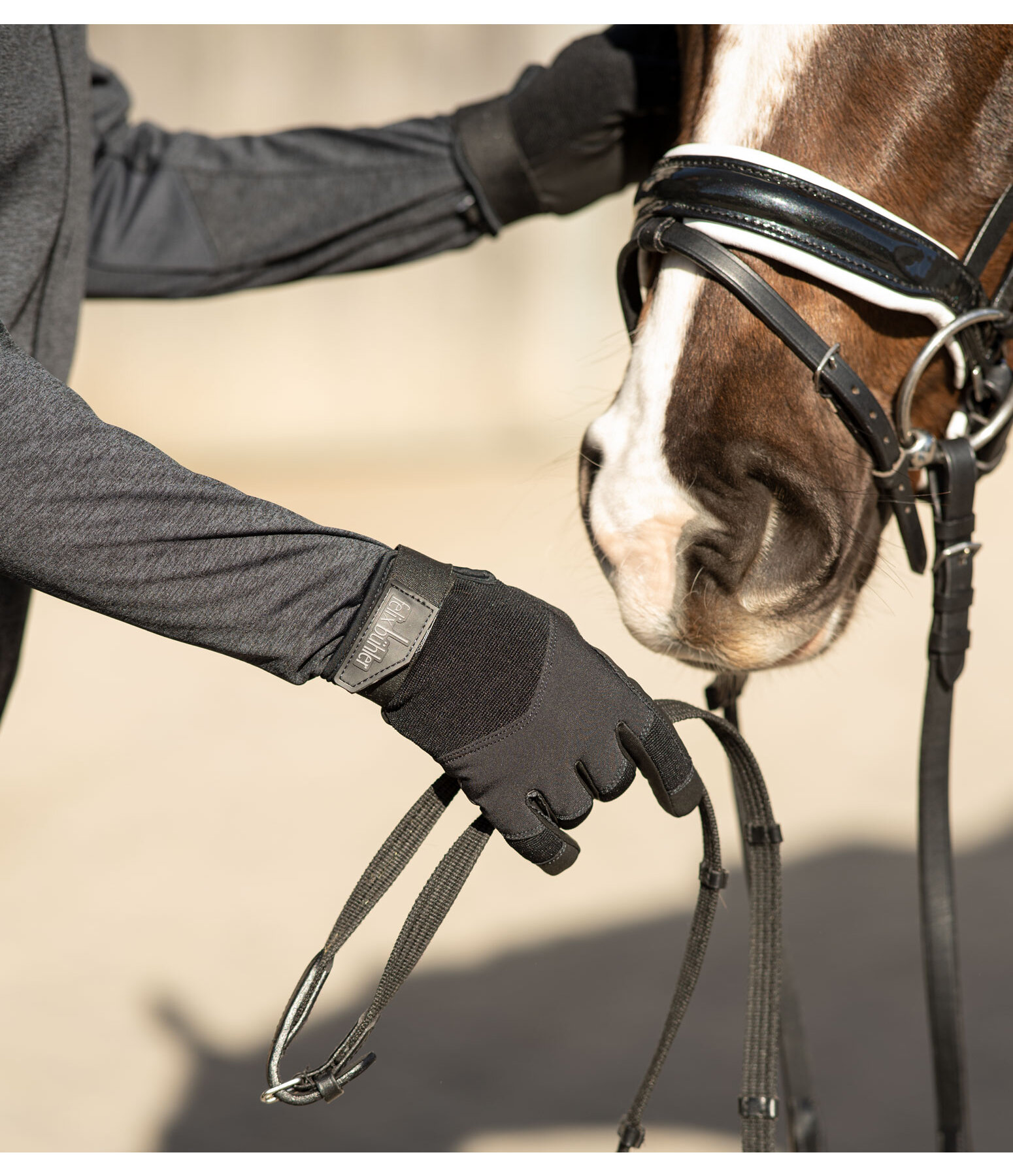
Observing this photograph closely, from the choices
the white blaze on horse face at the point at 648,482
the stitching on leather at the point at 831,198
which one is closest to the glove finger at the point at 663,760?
the white blaze on horse face at the point at 648,482

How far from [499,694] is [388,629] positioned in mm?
101

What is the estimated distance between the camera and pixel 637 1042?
2.03 metres

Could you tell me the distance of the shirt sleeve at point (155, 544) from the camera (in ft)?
2.89

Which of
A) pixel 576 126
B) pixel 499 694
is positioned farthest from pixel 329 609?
pixel 576 126

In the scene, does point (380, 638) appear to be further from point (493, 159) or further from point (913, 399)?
point (493, 159)

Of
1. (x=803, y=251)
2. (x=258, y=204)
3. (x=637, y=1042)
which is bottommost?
(x=637, y=1042)

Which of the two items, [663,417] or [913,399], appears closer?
[663,417]

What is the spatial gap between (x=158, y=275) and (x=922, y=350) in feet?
3.43

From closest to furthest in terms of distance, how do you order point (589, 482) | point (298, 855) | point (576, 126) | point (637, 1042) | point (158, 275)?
1. point (589, 482)
2. point (576, 126)
3. point (158, 275)
4. point (637, 1042)
5. point (298, 855)

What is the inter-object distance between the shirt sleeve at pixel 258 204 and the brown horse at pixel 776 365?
2.10 ft

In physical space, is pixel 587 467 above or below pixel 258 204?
below

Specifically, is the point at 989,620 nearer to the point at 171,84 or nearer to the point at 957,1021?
the point at 957,1021

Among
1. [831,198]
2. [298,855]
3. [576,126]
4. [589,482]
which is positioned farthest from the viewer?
[298,855]
